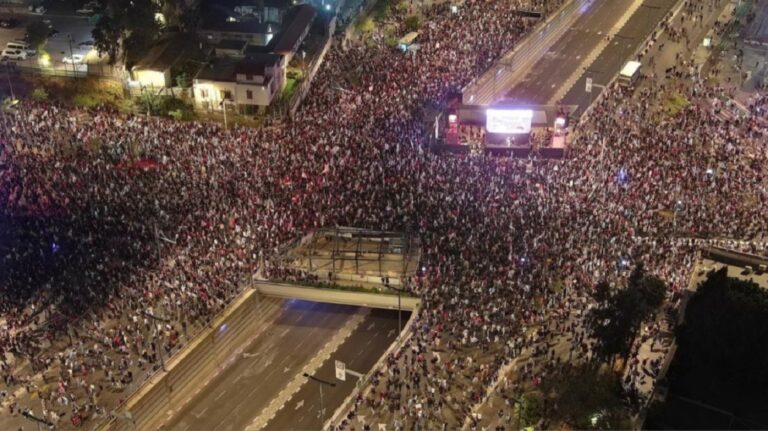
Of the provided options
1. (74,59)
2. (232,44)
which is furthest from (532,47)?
(74,59)

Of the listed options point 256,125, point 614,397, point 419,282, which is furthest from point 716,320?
point 256,125

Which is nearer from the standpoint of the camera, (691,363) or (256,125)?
(691,363)

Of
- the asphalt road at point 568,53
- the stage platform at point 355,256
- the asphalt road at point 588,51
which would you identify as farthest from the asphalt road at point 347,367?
the asphalt road at point 568,53

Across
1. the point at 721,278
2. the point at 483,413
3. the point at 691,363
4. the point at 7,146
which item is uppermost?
the point at 7,146

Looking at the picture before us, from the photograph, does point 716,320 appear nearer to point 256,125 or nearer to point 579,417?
point 579,417

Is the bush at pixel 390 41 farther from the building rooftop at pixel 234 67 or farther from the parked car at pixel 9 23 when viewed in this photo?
the parked car at pixel 9 23

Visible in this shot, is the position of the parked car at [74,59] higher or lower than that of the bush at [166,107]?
higher

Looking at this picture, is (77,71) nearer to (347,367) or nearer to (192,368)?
(192,368)
